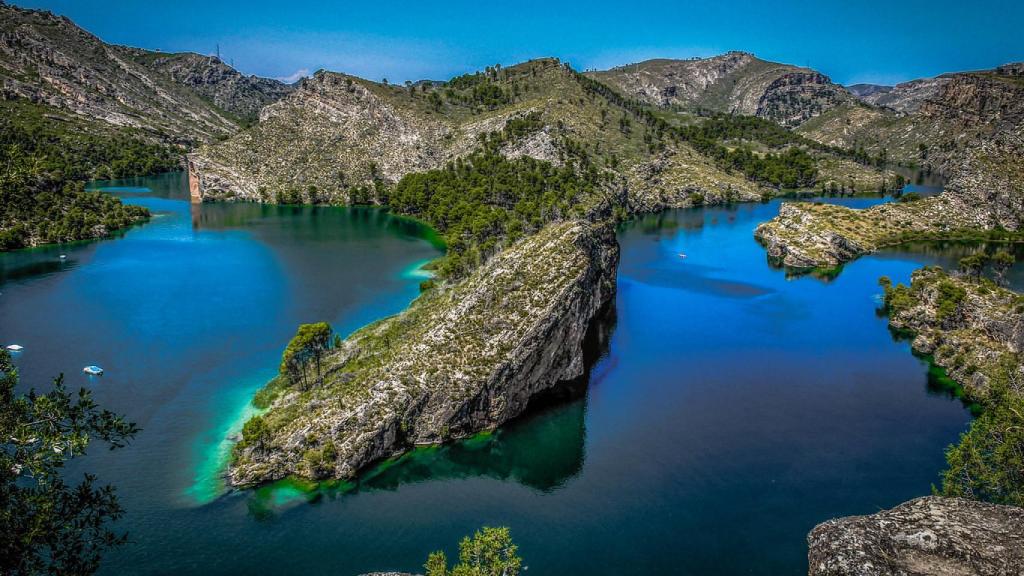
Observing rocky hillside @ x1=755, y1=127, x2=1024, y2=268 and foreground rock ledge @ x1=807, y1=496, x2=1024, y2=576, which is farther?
rocky hillside @ x1=755, y1=127, x2=1024, y2=268

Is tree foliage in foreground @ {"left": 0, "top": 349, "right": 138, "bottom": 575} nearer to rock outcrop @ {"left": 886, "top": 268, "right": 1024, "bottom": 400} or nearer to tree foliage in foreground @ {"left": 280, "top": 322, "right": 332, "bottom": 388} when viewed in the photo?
tree foliage in foreground @ {"left": 280, "top": 322, "right": 332, "bottom": 388}

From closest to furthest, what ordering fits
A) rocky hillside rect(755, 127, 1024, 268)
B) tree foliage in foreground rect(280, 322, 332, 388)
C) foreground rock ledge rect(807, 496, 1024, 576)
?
foreground rock ledge rect(807, 496, 1024, 576) → tree foliage in foreground rect(280, 322, 332, 388) → rocky hillside rect(755, 127, 1024, 268)

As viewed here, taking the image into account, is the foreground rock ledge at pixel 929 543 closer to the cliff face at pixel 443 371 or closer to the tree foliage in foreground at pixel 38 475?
the tree foliage in foreground at pixel 38 475

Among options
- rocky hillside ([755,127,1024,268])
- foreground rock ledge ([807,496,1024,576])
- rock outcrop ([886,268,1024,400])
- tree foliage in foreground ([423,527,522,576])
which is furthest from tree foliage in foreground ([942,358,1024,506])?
rocky hillside ([755,127,1024,268])

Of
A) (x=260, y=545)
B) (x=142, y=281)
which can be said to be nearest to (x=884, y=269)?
(x=260, y=545)

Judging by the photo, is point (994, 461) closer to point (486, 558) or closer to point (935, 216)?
point (486, 558)

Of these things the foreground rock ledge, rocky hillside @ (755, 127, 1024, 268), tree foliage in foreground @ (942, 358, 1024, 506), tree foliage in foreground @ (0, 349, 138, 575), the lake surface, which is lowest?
the lake surface

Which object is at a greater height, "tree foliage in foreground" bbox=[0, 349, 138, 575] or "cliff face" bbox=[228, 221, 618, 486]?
"tree foliage in foreground" bbox=[0, 349, 138, 575]
